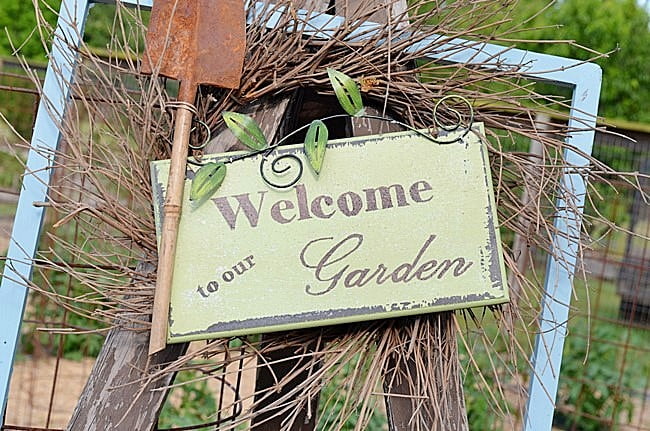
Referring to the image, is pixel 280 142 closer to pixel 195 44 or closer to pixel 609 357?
pixel 195 44

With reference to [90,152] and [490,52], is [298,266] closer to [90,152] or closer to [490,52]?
[90,152]

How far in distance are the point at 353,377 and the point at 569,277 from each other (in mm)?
348

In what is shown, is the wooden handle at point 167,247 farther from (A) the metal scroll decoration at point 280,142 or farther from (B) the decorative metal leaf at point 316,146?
(B) the decorative metal leaf at point 316,146

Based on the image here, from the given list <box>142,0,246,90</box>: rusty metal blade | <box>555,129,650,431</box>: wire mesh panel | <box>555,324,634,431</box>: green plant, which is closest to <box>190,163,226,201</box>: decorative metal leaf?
<box>142,0,246,90</box>: rusty metal blade

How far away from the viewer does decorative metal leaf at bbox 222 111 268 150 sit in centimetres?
97

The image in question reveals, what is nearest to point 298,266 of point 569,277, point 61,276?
point 569,277

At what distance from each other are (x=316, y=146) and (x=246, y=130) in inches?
3.5

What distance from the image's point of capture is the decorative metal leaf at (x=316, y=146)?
0.95m

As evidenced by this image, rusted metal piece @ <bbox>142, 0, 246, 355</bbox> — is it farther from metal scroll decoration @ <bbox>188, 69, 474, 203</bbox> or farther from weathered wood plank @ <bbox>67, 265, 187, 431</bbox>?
weathered wood plank @ <bbox>67, 265, 187, 431</bbox>

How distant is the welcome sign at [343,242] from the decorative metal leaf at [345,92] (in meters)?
0.05

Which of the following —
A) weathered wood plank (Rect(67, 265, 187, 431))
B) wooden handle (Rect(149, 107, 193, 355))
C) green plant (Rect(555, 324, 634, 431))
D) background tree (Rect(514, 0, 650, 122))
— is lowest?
green plant (Rect(555, 324, 634, 431))

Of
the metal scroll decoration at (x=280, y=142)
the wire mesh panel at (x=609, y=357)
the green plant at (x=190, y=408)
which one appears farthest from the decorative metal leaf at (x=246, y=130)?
the wire mesh panel at (x=609, y=357)

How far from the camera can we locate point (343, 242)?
95cm

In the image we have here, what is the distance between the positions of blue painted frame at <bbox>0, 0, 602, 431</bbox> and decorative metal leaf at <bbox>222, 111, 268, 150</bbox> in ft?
0.47
